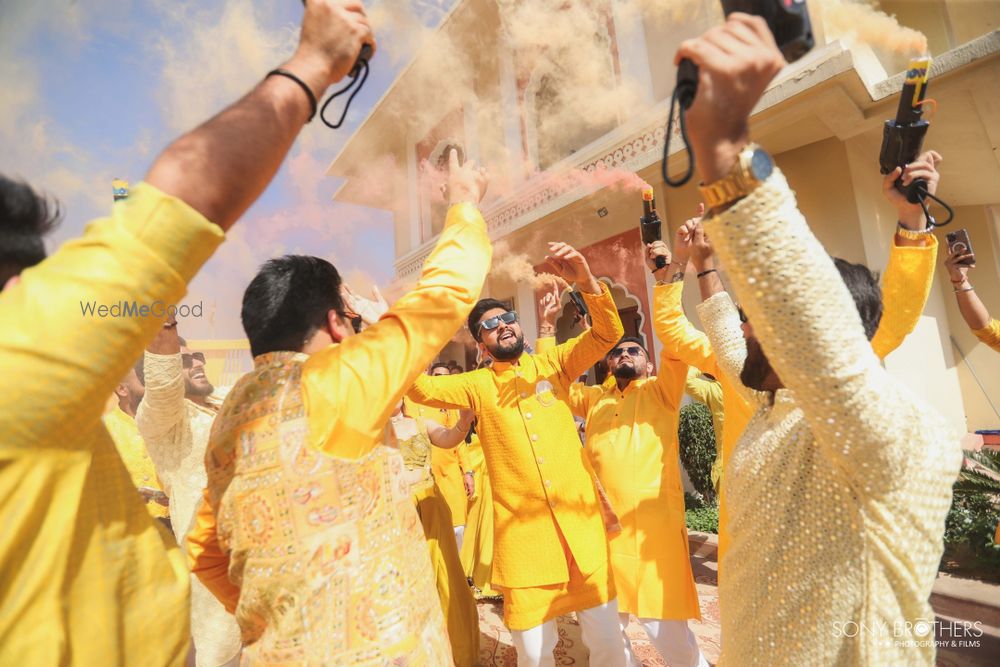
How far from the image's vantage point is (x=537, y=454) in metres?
3.13

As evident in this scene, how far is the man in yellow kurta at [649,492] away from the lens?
3182 millimetres

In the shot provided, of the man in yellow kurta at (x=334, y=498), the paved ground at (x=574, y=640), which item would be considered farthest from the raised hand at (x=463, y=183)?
the paved ground at (x=574, y=640)

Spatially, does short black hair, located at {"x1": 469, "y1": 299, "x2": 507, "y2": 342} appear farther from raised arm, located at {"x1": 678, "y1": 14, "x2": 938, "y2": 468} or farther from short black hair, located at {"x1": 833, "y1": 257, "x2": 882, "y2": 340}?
raised arm, located at {"x1": 678, "y1": 14, "x2": 938, "y2": 468}

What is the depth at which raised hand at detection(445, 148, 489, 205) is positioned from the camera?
1673mm

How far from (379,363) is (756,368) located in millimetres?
971

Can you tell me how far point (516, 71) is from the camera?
27.6 feet

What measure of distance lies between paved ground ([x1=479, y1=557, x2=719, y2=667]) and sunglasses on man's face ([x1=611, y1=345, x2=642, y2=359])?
2.16 metres

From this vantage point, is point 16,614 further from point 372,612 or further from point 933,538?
point 933,538

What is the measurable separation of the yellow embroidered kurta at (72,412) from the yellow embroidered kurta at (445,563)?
3.15m

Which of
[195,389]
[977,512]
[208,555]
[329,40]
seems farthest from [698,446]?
[329,40]

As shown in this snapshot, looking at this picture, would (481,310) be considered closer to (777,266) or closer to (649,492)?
(649,492)

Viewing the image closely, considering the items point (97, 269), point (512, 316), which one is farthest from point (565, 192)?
point (97, 269)

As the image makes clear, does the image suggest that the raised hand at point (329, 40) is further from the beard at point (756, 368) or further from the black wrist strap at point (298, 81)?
the beard at point (756, 368)

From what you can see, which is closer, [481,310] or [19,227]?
[19,227]
